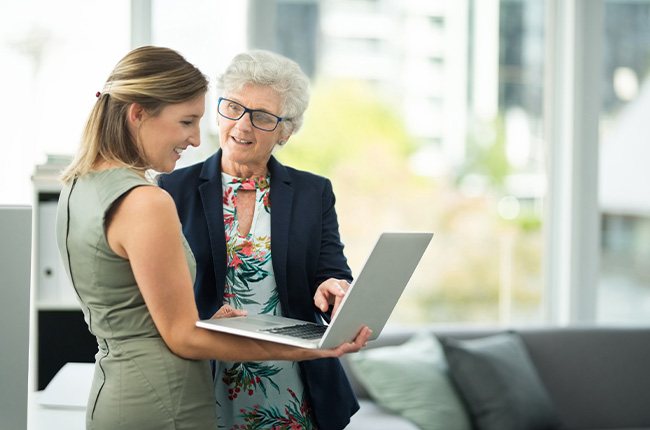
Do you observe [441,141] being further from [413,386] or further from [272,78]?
[272,78]

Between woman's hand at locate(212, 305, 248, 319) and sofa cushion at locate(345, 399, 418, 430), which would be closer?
woman's hand at locate(212, 305, 248, 319)

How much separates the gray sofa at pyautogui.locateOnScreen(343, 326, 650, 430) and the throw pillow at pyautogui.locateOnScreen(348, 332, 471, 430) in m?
0.23

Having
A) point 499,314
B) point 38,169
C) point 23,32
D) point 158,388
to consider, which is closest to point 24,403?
point 158,388

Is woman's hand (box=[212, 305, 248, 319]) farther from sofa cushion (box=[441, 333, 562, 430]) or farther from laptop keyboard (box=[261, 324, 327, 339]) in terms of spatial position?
sofa cushion (box=[441, 333, 562, 430])

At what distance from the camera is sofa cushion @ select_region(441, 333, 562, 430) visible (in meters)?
3.51

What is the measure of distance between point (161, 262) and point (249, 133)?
0.65 meters

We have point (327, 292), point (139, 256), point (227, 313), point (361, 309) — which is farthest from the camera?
point (327, 292)

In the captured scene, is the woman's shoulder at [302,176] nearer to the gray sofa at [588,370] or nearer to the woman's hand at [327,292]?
the woman's hand at [327,292]

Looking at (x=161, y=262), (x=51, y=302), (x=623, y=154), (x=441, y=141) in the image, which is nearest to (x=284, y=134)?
(x=161, y=262)

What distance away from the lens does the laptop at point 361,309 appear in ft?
5.24

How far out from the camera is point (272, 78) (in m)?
2.10

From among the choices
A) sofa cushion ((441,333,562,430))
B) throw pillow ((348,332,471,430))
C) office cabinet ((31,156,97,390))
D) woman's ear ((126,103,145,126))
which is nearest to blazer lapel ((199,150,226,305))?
woman's ear ((126,103,145,126))

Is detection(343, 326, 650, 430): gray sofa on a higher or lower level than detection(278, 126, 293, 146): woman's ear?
lower

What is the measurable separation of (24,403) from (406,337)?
2.42 meters
